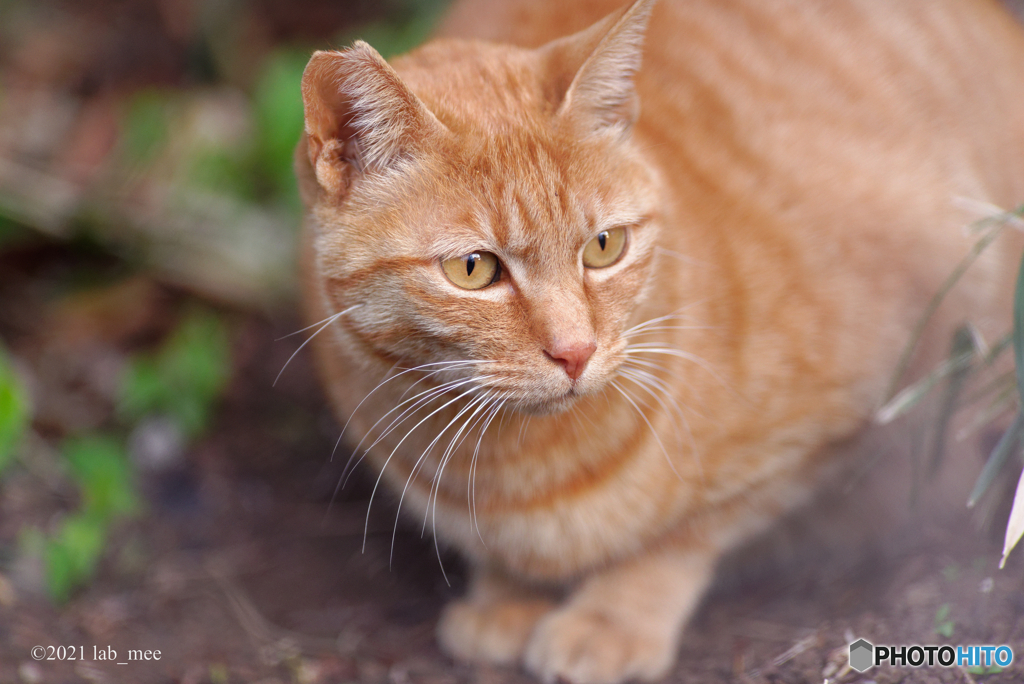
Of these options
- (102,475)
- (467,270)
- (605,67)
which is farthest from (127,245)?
(605,67)

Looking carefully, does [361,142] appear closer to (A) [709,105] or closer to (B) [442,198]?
(B) [442,198]

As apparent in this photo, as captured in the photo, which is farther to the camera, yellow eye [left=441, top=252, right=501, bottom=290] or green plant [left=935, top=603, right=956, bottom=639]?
green plant [left=935, top=603, right=956, bottom=639]

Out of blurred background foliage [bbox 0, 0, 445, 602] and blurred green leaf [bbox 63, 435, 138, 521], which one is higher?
blurred background foliage [bbox 0, 0, 445, 602]

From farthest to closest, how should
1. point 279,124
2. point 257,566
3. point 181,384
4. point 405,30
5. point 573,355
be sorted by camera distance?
point 405,30 → point 279,124 → point 181,384 → point 257,566 → point 573,355

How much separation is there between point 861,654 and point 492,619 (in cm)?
84

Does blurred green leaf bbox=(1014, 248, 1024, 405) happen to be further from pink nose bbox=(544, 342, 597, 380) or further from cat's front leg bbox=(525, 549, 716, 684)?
cat's front leg bbox=(525, 549, 716, 684)

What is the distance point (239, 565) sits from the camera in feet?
8.11

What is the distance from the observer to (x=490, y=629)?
2.07 m

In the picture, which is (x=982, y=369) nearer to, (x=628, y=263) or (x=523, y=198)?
(x=628, y=263)

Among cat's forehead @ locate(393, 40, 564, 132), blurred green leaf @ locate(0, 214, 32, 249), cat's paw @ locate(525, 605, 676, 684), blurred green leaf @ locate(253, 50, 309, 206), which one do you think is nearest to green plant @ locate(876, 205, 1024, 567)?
cat's paw @ locate(525, 605, 676, 684)

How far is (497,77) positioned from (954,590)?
1.41 metres

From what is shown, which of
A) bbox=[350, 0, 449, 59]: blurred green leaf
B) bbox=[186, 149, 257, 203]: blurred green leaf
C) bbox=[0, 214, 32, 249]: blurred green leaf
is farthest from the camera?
bbox=[350, 0, 449, 59]: blurred green leaf

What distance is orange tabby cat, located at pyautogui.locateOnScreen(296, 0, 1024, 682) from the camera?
59.7 inches

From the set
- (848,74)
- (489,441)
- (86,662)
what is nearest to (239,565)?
(86,662)
